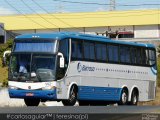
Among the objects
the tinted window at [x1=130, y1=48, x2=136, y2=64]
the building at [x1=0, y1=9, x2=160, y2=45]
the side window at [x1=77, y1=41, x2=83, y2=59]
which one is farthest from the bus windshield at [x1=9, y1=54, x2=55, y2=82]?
the building at [x1=0, y1=9, x2=160, y2=45]

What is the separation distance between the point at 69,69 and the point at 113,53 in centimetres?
380

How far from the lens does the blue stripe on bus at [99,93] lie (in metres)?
25.2

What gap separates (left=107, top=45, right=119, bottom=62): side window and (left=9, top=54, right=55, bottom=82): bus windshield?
13.7 ft

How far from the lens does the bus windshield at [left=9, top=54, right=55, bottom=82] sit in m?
23.4

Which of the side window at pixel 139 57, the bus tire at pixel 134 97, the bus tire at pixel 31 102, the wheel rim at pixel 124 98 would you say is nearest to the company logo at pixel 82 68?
the bus tire at pixel 31 102

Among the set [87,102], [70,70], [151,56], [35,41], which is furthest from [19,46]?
[151,56]

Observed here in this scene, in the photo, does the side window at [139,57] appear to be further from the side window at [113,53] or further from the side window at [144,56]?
the side window at [113,53]

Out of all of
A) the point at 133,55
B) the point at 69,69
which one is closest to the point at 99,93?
the point at 69,69

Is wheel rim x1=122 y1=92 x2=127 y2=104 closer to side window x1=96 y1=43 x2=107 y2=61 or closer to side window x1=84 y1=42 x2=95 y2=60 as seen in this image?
side window x1=96 y1=43 x2=107 y2=61

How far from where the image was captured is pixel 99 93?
26.5 m

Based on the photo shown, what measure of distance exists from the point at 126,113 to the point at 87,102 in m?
19.5

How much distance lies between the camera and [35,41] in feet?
79.3

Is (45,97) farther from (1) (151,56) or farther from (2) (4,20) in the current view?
(2) (4,20)

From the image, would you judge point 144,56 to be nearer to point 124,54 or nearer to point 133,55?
point 133,55
